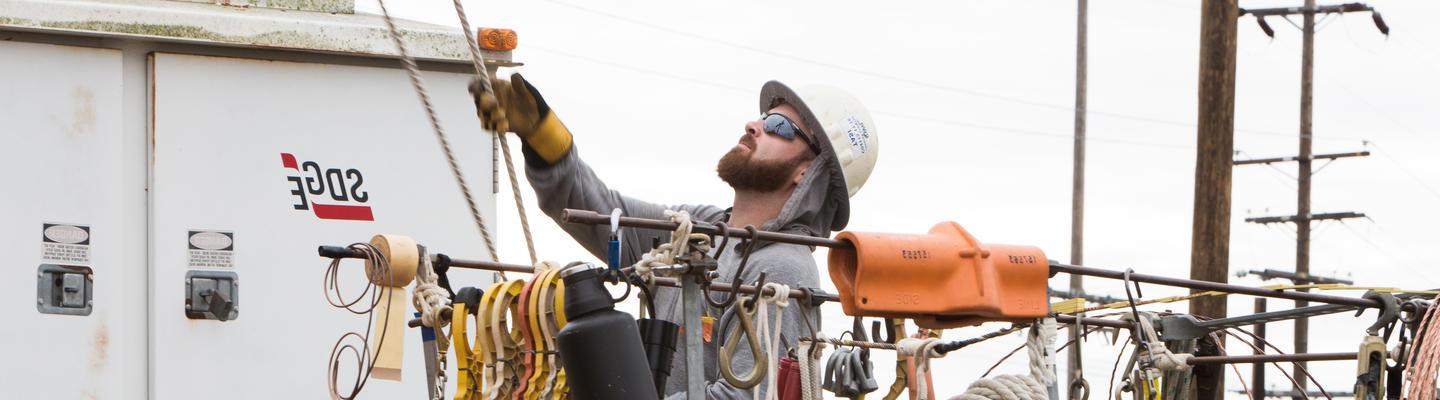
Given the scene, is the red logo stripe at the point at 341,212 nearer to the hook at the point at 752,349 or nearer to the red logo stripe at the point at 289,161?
the red logo stripe at the point at 289,161

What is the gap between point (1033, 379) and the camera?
3.42 m

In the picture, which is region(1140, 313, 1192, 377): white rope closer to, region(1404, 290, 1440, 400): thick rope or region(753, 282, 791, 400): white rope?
region(1404, 290, 1440, 400): thick rope

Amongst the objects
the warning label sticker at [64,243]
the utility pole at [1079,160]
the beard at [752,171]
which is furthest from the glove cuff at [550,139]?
the utility pole at [1079,160]

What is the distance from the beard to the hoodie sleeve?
0.24 m

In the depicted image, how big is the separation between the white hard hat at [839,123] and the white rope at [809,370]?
1.40 m

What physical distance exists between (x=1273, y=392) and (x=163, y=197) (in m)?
23.9

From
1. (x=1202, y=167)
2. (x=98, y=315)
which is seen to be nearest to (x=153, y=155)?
(x=98, y=315)

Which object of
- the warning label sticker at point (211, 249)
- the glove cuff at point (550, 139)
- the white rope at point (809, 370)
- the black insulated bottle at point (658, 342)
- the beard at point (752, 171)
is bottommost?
the white rope at point (809, 370)

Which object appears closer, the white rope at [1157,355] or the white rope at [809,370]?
the white rope at [1157,355]

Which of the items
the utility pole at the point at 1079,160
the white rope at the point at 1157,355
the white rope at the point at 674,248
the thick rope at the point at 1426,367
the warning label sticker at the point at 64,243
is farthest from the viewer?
the utility pole at the point at 1079,160

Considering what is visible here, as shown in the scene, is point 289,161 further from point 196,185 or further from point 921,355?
point 921,355

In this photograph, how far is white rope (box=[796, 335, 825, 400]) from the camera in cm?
377

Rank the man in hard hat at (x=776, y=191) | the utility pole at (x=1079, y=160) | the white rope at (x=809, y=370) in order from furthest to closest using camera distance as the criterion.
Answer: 1. the utility pole at (x=1079, y=160)
2. the man in hard hat at (x=776, y=191)
3. the white rope at (x=809, y=370)

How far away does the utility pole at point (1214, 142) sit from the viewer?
1176cm
